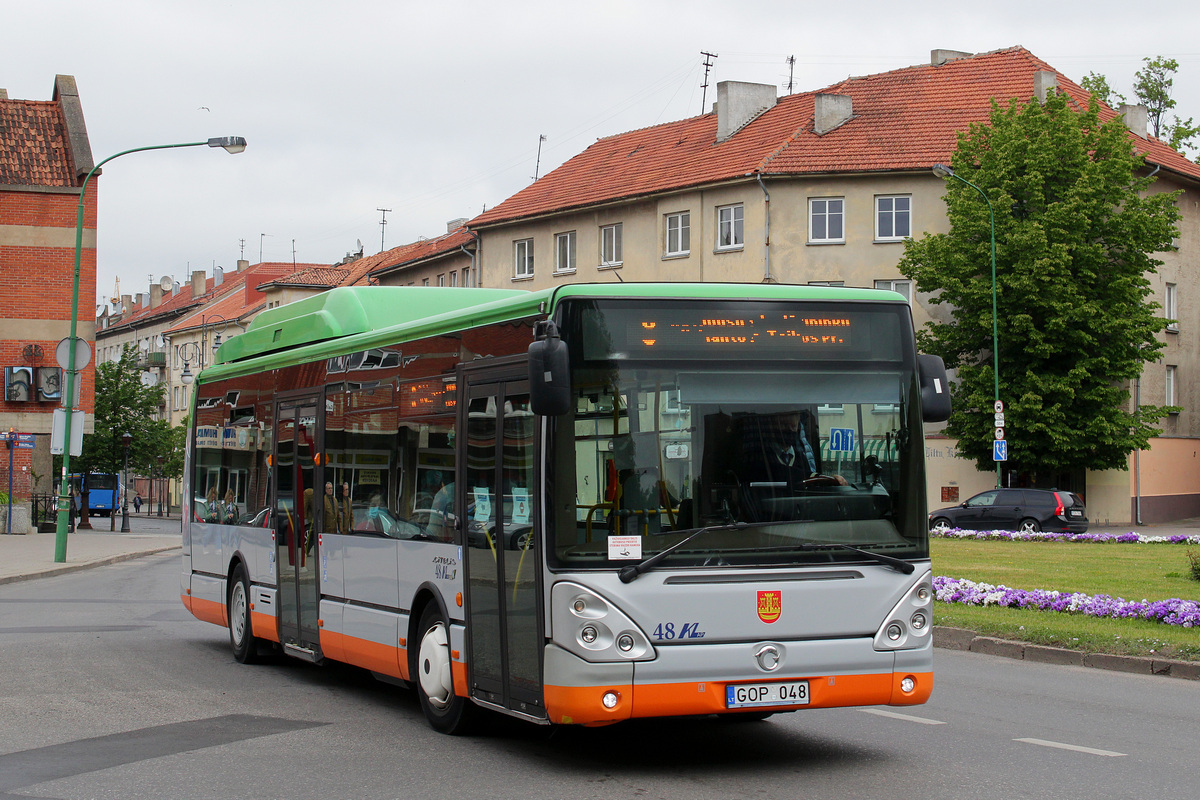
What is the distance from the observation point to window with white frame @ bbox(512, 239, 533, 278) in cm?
5996

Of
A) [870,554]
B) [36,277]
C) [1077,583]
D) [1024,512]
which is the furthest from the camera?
[36,277]

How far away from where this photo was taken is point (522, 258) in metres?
60.4

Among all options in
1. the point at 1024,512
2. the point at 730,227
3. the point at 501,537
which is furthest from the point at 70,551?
the point at 501,537

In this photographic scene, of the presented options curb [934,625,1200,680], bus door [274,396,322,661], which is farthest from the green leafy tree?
curb [934,625,1200,680]

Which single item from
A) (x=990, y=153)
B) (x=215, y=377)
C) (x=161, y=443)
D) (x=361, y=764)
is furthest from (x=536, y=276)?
(x=361, y=764)

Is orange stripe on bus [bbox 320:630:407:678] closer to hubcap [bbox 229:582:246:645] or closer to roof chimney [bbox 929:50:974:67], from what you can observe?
hubcap [bbox 229:582:246:645]

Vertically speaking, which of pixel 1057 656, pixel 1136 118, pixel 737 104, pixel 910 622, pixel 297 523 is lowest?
pixel 1057 656

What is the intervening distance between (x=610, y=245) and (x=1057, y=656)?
43.4 metres

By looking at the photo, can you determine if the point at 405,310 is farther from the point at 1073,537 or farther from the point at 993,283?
the point at 993,283

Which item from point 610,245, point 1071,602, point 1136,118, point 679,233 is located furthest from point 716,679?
point 1136,118

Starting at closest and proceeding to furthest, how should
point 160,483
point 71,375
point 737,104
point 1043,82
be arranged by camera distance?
point 71,375, point 1043,82, point 737,104, point 160,483

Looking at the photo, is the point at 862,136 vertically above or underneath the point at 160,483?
above

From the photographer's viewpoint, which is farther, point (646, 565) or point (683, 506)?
point (683, 506)

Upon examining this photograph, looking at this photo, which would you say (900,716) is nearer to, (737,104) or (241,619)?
(241,619)
